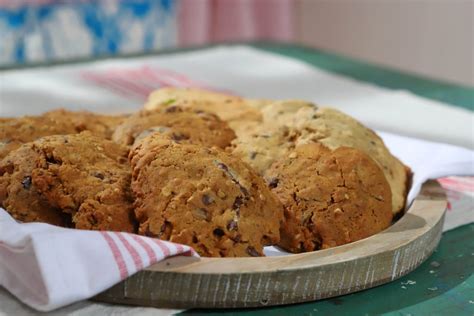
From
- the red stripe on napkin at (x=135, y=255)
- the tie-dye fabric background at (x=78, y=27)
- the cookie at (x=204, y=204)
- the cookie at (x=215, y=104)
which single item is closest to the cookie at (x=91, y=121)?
the cookie at (x=215, y=104)

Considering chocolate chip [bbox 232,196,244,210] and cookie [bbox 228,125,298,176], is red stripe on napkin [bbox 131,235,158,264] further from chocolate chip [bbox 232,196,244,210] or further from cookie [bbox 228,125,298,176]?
cookie [bbox 228,125,298,176]

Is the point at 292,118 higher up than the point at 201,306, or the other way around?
the point at 292,118

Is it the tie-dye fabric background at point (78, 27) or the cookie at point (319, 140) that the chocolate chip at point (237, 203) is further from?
the tie-dye fabric background at point (78, 27)

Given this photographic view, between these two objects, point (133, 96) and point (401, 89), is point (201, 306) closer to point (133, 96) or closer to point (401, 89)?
point (133, 96)

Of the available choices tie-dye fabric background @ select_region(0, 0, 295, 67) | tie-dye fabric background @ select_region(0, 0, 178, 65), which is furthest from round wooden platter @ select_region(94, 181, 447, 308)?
tie-dye fabric background @ select_region(0, 0, 178, 65)

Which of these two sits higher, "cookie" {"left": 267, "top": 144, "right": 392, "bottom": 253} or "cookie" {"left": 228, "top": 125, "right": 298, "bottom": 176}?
"cookie" {"left": 228, "top": 125, "right": 298, "bottom": 176}

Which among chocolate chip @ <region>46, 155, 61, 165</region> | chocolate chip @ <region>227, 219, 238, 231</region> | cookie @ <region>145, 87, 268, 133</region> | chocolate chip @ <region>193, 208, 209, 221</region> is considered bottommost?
chocolate chip @ <region>227, 219, 238, 231</region>

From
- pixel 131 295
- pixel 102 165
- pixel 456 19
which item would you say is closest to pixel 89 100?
pixel 102 165
